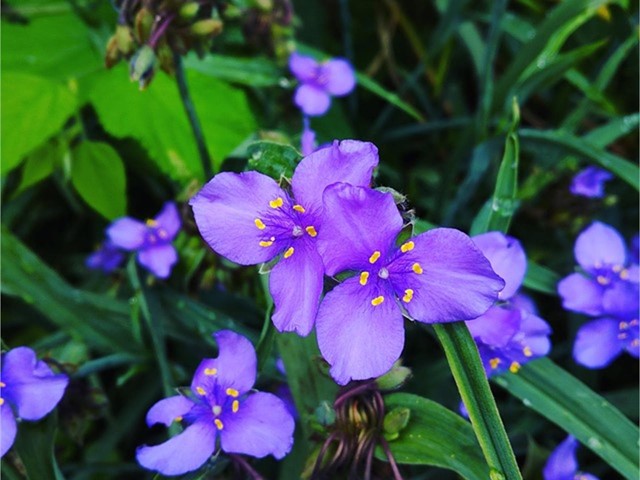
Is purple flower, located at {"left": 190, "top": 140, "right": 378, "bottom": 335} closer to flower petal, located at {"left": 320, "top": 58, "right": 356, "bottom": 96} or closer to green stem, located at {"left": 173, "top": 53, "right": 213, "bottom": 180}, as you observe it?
green stem, located at {"left": 173, "top": 53, "right": 213, "bottom": 180}

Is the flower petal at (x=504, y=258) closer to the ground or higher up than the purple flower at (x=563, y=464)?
higher up

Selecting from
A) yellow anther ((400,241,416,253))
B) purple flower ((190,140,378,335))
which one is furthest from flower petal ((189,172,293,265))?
yellow anther ((400,241,416,253))

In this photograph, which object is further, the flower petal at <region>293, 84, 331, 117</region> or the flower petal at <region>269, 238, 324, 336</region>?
the flower petal at <region>293, 84, 331, 117</region>

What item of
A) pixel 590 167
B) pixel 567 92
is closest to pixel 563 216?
pixel 590 167

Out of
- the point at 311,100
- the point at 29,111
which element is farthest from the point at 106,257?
the point at 311,100

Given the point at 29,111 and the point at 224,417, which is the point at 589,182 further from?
the point at 29,111

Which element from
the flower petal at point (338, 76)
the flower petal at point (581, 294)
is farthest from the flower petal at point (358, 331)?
the flower petal at point (338, 76)

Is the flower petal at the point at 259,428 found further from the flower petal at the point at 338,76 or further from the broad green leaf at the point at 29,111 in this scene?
the flower petal at the point at 338,76

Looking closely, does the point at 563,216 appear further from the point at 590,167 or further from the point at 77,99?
the point at 77,99
